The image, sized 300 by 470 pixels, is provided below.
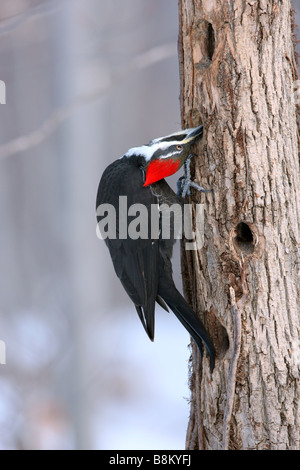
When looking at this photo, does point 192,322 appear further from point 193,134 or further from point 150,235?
point 193,134

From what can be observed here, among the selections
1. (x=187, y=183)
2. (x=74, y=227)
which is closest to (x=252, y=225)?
(x=187, y=183)

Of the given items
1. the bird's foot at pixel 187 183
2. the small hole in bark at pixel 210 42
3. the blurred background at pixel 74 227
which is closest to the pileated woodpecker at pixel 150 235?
the bird's foot at pixel 187 183

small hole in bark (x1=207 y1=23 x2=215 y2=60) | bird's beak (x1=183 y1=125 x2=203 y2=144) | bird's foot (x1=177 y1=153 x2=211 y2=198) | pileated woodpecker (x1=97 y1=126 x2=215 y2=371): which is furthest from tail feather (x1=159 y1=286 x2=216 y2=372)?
small hole in bark (x1=207 y1=23 x2=215 y2=60)

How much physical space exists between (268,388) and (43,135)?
5.97 ft

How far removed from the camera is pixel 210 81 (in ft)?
7.33

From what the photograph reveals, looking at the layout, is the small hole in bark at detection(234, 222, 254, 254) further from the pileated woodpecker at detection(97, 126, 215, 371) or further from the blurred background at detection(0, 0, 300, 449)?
the blurred background at detection(0, 0, 300, 449)

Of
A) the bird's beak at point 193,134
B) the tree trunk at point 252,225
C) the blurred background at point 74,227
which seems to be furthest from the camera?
the blurred background at point 74,227

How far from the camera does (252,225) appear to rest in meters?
2.17

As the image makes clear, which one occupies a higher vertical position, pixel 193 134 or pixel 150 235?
pixel 193 134

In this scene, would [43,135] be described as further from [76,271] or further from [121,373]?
[121,373]

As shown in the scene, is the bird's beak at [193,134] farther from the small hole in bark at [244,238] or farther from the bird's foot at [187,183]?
the small hole in bark at [244,238]

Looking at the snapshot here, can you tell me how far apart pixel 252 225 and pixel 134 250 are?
0.52 m

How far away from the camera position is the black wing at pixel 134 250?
2330 millimetres

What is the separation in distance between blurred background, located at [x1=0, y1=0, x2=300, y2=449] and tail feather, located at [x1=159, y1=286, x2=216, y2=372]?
1277mm
